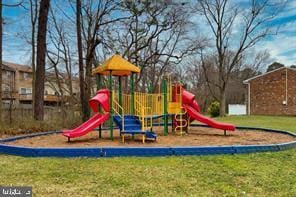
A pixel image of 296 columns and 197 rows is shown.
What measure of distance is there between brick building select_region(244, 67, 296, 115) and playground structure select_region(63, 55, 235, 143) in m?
19.6

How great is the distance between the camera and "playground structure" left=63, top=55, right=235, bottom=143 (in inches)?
394

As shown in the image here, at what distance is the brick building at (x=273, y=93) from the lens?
29.5 meters

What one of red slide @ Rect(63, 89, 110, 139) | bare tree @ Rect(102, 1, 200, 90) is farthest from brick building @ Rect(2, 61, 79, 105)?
red slide @ Rect(63, 89, 110, 139)

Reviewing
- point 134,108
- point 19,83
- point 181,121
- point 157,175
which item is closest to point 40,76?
point 134,108

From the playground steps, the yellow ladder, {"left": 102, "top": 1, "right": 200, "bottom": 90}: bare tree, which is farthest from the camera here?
{"left": 102, "top": 1, "right": 200, "bottom": 90}: bare tree

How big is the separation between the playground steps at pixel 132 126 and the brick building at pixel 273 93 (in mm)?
22459

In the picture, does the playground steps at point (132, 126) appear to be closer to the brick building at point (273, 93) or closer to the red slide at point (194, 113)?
the red slide at point (194, 113)

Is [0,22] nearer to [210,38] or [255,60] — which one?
[210,38]

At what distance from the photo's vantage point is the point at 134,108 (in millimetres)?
11695

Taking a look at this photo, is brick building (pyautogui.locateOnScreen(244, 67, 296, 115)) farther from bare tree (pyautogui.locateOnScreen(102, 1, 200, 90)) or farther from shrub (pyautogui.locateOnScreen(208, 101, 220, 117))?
bare tree (pyautogui.locateOnScreen(102, 1, 200, 90))

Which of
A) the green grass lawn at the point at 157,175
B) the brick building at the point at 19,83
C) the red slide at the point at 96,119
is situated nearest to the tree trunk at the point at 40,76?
the red slide at the point at 96,119

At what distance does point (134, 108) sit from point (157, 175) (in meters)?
5.93

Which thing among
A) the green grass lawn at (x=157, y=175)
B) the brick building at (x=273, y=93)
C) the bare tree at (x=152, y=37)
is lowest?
the green grass lawn at (x=157, y=175)

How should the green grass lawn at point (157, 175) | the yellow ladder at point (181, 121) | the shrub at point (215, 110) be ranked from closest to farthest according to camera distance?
the green grass lawn at point (157, 175) < the yellow ladder at point (181, 121) < the shrub at point (215, 110)
